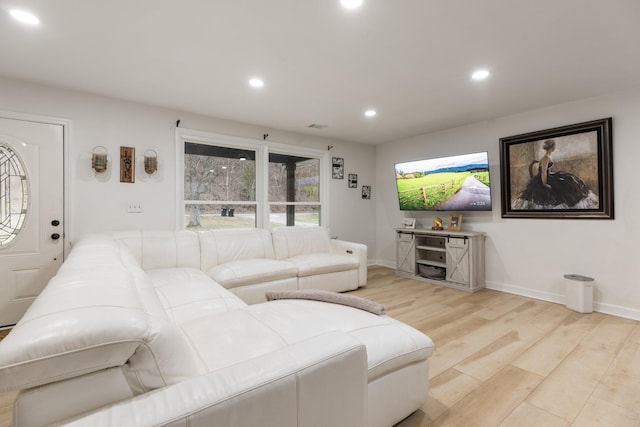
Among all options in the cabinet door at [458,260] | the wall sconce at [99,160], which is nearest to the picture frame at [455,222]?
the cabinet door at [458,260]

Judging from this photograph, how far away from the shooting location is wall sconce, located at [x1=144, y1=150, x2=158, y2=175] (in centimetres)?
344

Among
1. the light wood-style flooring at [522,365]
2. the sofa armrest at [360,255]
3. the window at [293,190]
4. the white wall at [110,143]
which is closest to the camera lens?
the light wood-style flooring at [522,365]

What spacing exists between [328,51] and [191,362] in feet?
7.43

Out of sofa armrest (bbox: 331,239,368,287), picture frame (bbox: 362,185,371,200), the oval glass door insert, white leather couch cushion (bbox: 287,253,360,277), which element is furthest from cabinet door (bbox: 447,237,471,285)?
the oval glass door insert

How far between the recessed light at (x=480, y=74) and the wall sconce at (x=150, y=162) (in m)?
3.52

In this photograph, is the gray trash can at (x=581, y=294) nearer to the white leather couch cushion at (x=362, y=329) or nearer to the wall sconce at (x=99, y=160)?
the white leather couch cushion at (x=362, y=329)

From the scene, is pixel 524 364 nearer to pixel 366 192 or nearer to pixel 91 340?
pixel 91 340

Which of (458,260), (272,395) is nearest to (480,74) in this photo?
(458,260)

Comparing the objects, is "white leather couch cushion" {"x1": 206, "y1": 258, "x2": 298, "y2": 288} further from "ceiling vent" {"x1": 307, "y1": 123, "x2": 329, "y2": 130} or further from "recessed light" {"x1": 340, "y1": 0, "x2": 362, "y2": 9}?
"recessed light" {"x1": 340, "y1": 0, "x2": 362, "y2": 9}

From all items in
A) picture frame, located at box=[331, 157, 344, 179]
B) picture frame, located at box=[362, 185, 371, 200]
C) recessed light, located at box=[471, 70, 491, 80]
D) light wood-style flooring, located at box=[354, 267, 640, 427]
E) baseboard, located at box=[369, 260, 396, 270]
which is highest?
recessed light, located at box=[471, 70, 491, 80]

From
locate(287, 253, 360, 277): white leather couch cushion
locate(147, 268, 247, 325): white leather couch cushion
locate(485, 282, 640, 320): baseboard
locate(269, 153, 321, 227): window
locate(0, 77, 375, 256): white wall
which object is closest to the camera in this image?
locate(147, 268, 247, 325): white leather couch cushion

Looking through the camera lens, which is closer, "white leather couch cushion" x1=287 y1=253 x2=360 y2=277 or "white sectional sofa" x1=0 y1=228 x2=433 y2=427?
"white sectional sofa" x1=0 y1=228 x2=433 y2=427

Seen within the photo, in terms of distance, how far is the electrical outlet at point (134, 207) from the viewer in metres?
3.38

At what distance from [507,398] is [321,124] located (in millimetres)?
Result: 3670
